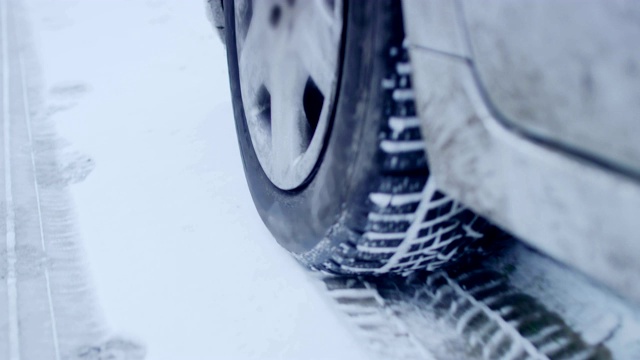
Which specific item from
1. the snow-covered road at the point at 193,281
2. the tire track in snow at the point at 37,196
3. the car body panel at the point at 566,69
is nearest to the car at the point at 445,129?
the car body panel at the point at 566,69

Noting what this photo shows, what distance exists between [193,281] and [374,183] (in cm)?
57

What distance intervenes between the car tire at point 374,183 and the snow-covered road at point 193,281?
4.5 inches

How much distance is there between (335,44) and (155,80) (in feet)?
5.13

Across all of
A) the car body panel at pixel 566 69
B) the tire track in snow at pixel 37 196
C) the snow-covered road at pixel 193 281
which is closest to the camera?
the car body panel at pixel 566 69

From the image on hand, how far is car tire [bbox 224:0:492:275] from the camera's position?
742mm

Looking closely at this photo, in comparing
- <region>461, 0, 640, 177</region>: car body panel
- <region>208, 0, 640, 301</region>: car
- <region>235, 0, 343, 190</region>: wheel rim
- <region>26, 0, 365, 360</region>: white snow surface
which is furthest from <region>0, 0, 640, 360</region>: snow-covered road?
<region>461, 0, 640, 177</region>: car body panel

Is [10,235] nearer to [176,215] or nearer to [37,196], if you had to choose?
[37,196]

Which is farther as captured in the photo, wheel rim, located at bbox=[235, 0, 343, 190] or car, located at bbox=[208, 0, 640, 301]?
wheel rim, located at bbox=[235, 0, 343, 190]

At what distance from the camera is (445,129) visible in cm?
68

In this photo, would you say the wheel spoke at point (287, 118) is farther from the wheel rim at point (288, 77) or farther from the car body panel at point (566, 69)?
the car body panel at point (566, 69)

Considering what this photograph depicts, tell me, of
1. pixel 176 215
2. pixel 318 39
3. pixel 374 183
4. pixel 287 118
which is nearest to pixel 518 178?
pixel 374 183

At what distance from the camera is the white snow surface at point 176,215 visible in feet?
3.53

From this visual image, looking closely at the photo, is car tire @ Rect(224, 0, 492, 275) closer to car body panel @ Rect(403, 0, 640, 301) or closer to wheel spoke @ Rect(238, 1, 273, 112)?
car body panel @ Rect(403, 0, 640, 301)

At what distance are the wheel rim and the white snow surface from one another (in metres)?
0.24
